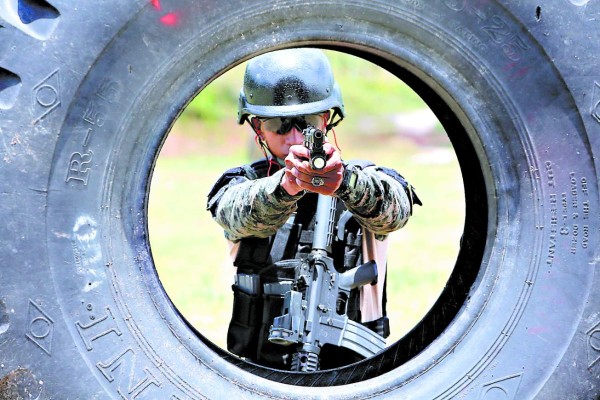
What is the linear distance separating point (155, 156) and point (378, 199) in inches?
35.2

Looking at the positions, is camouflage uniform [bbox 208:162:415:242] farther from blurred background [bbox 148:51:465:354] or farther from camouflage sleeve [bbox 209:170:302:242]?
blurred background [bbox 148:51:465:354]

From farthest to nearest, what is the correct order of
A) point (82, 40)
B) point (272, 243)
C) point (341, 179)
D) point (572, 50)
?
point (272, 243), point (341, 179), point (572, 50), point (82, 40)

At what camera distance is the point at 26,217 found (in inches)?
95.2

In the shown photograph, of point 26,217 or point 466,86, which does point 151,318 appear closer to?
point 26,217

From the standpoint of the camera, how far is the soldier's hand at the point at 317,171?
2672 mm

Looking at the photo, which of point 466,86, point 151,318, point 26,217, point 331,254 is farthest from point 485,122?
point 331,254

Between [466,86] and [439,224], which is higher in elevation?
[439,224]

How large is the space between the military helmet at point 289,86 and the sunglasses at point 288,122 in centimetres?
4

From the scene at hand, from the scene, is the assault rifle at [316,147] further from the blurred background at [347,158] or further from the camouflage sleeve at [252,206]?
the blurred background at [347,158]

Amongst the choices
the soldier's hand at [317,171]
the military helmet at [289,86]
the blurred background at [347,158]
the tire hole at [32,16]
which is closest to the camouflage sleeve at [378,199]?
the soldier's hand at [317,171]

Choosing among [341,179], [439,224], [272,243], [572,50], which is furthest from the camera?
[439,224]

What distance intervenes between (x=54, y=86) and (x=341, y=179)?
33.7 inches

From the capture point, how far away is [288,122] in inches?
147

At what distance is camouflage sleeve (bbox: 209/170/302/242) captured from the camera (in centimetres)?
304
